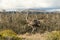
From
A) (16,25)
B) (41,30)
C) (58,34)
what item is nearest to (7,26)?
(16,25)

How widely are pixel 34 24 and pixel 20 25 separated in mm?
3733

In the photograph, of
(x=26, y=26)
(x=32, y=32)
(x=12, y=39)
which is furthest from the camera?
(x=26, y=26)

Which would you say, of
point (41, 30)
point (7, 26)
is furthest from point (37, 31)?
point (7, 26)

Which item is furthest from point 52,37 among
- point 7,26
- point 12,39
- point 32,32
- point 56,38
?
point 7,26

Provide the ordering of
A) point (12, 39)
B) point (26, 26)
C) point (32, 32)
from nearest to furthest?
point (12, 39)
point (32, 32)
point (26, 26)

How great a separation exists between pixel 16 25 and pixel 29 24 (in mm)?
1911

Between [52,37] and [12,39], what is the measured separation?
3443mm

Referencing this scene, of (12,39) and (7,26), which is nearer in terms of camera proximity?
(12,39)

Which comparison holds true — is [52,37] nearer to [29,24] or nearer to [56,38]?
[56,38]

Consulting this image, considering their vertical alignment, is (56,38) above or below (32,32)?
above

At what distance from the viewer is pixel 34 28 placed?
4647cm

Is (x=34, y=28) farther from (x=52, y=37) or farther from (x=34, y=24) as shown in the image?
(x=52, y=37)

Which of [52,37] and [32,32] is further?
[32,32]

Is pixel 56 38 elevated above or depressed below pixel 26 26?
above
